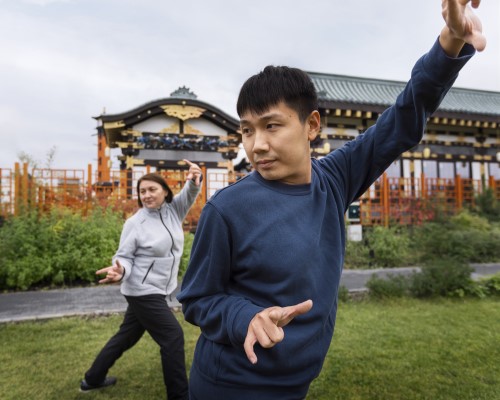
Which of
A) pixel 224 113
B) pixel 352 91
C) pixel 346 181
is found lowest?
pixel 346 181

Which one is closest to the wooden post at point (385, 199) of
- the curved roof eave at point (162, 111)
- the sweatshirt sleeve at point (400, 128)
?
the curved roof eave at point (162, 111)

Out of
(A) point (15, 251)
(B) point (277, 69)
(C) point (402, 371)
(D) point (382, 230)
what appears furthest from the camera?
(D) point (382, 230)

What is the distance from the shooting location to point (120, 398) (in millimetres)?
3143

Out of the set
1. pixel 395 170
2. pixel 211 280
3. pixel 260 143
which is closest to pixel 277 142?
pixel 260 143

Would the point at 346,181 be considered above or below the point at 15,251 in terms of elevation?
above

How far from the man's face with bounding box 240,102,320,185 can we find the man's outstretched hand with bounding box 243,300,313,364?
481 mm

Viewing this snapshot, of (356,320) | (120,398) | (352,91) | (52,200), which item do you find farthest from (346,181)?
(352,91)

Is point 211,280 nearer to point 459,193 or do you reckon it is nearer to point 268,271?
point 268,271

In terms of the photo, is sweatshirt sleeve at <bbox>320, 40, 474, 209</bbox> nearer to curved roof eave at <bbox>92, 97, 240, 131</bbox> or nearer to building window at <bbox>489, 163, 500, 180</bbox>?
curved roof eave at <bbox>92, 97, 240, 131</bbox>

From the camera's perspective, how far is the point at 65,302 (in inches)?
235

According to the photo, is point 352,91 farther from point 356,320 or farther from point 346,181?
point 346,181

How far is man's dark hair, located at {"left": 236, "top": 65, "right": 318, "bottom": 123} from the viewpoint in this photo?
1.25m

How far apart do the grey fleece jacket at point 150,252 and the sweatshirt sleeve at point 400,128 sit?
200cm

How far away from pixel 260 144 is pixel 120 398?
285cm
